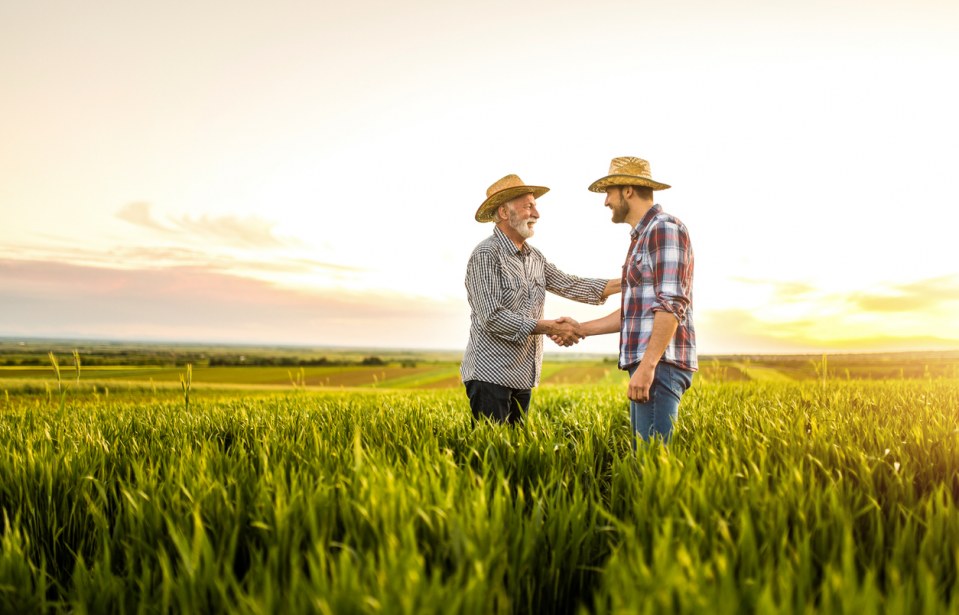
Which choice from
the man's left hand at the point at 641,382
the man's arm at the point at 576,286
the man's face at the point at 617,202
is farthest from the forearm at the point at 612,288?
the man's left hand at the point at 641,382

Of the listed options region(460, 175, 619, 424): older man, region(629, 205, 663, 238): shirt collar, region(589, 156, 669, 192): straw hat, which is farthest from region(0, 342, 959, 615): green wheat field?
region(589, 156, 669, 192): straw hat

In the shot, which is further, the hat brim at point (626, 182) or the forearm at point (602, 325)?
the forearm at point (602, 325)

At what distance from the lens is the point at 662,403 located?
15.8 ft

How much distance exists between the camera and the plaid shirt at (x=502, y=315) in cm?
618

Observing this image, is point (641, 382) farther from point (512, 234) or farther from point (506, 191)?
point (506, 191)

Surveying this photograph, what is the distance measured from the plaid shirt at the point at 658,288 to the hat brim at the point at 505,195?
1712 mm

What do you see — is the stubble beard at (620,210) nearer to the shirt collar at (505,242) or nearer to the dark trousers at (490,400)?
the shirt collar at (505,242)

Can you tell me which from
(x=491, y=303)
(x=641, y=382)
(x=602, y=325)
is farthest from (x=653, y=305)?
(x=491, y=303)

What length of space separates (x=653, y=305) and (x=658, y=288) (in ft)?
0.48

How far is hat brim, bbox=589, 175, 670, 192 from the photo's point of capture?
5039 millimetres

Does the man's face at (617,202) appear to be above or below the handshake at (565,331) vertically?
above

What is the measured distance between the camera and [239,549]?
3055 mm

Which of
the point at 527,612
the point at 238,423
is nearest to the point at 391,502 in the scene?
the point at 527,612

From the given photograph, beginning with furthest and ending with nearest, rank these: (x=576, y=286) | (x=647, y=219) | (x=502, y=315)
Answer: (x=576, y=286) → (x=502, y=315) → (x=647, y=219)
